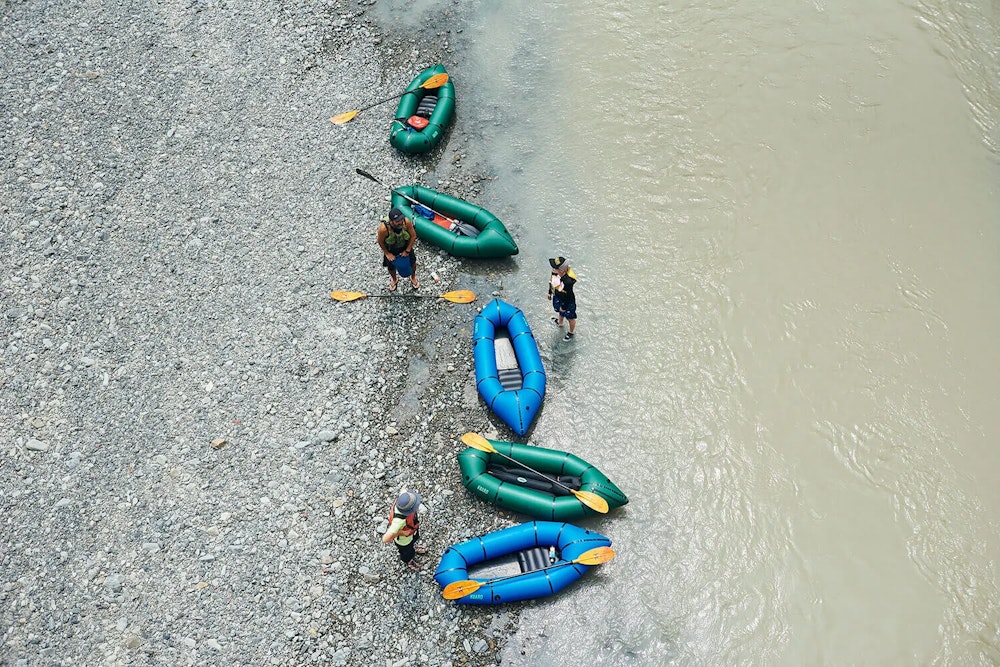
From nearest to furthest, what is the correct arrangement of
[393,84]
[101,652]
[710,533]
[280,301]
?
[101,652], [710,533], [280,301], [393,84]

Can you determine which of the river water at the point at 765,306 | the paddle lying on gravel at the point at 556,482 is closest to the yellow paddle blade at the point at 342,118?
the river water at the point at 765,306

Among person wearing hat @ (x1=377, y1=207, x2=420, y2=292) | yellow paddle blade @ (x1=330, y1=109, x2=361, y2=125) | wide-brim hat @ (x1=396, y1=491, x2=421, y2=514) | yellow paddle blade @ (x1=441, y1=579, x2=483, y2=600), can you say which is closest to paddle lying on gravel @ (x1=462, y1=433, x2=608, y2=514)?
wide-brim hat @ (x1=396, y1=491, x2=421, y2=514)

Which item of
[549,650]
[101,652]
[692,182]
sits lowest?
[101,652]

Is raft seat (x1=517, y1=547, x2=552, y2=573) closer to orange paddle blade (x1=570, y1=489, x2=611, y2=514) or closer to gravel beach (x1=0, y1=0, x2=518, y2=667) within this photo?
gravel beach (x1=0, y1=0, x2=518, y2=667)

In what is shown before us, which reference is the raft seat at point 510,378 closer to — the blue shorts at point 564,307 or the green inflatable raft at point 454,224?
the blue shorts at point 564,307

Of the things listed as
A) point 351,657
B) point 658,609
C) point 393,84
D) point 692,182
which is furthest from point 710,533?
point 393,84

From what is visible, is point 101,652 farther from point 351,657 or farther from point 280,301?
point 280,301
